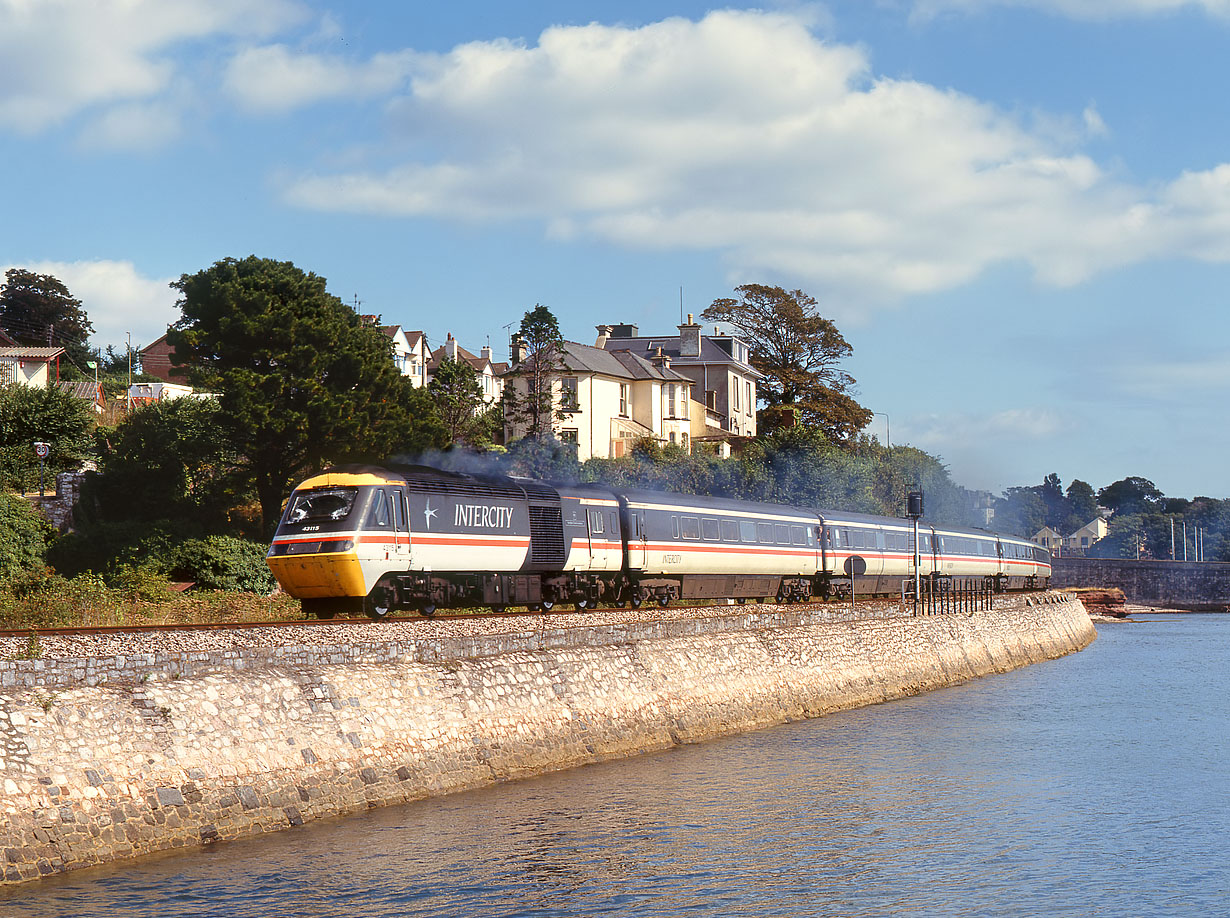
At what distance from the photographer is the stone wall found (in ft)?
387

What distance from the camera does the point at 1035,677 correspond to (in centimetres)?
4597

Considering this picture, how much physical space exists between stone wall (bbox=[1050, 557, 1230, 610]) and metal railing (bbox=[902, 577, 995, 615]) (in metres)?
61.5

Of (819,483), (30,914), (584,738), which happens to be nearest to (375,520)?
(584,738)

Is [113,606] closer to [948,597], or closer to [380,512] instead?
[380,512]

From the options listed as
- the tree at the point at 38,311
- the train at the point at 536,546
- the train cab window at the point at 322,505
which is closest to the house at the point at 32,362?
the tree at the point at 38,311

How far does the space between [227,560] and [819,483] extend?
44.6 metres

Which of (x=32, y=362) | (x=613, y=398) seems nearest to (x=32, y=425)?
(x=32, y=362)

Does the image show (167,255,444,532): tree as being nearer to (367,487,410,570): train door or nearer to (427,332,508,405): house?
(367,487,410,570): train door

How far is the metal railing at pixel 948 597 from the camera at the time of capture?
152 ft

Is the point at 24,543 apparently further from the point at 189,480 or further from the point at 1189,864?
the point at 1189,864

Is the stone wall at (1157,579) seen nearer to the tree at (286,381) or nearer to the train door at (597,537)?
the tree at (286,381)

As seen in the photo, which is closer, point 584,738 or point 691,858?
point 691,858

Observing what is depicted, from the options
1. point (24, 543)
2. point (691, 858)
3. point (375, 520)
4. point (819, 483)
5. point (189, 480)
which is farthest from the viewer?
point (819, 483)

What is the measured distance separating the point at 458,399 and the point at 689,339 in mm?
42280
